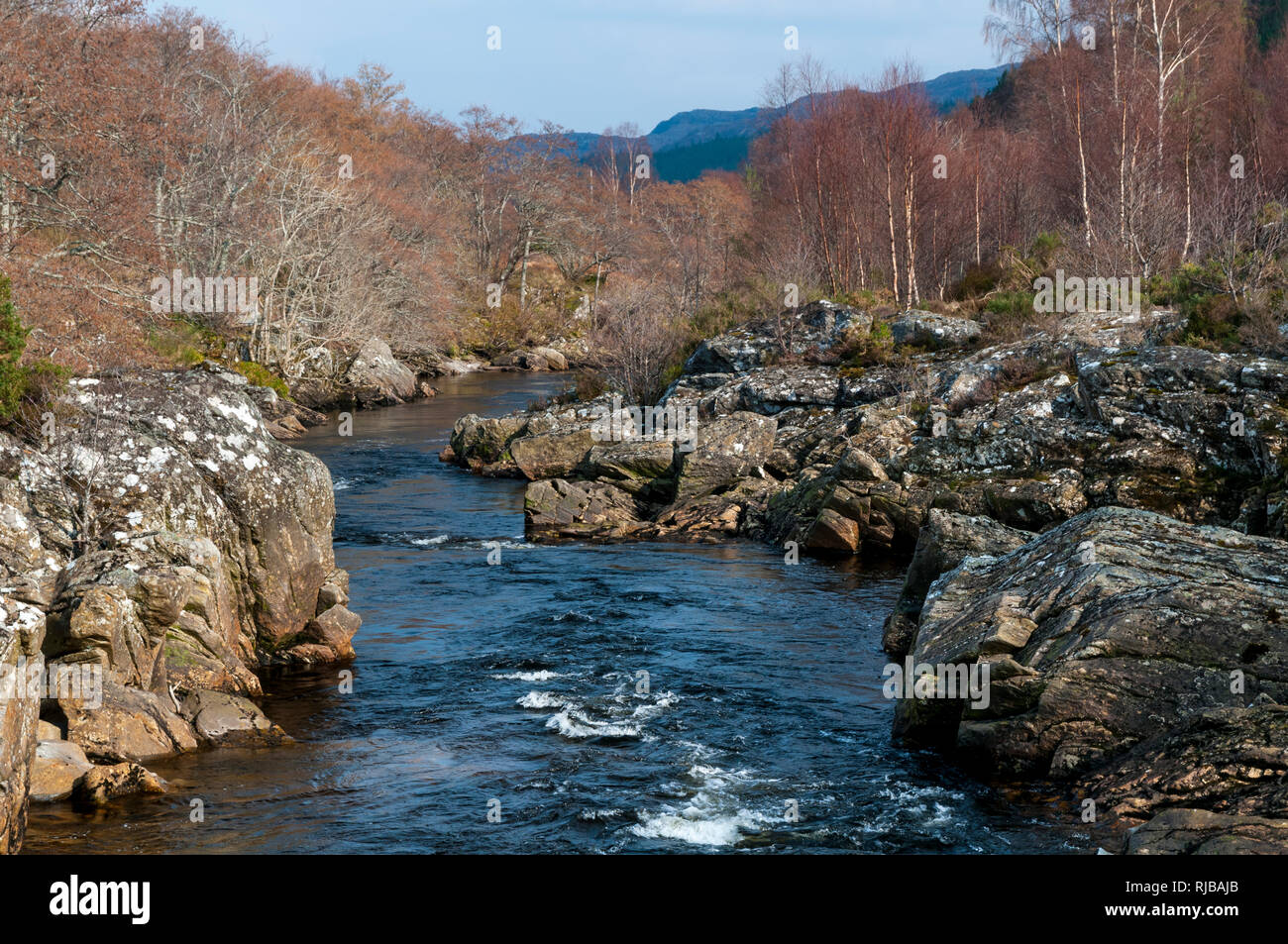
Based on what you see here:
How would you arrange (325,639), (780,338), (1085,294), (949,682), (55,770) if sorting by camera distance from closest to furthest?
(55,770) < (949,682) < (325,639) < (1085,294) < (780,338)

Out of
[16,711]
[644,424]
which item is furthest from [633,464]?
[16,711]

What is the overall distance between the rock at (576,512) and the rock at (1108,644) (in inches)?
422

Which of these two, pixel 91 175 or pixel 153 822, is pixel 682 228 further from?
pixel 153 822

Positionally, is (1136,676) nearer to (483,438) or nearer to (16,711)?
(16,711)

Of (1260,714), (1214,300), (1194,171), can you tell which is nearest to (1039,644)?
(1260,714)

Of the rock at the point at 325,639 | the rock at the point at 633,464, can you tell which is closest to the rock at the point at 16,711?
the rock at the point at 325,639

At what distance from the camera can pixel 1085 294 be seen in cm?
2719

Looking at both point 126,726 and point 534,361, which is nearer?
point 126,726

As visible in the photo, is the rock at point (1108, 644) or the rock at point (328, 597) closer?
the rock at point (1108, 644)

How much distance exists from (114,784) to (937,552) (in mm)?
9920

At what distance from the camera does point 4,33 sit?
22.2m

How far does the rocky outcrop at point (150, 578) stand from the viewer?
9.73 meters

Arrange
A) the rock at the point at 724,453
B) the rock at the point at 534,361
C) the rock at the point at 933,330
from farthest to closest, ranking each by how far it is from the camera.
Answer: the rock at the point at 534,361 → the rock at the point at 933,330 → the rock at the point at 724,453

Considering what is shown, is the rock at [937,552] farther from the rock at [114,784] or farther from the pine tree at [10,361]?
the pine tree at [10,361]
